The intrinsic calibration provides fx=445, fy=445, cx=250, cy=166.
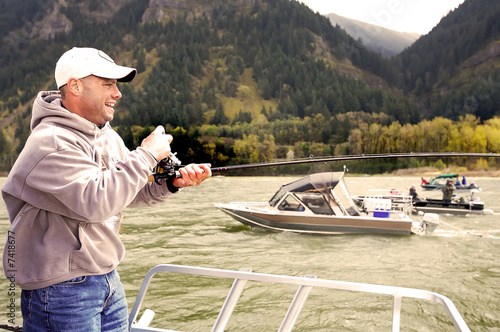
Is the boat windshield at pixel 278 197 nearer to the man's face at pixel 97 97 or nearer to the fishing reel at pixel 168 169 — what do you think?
the fishing reel at pixel 168 169

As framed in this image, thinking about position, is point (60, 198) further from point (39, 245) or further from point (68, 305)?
point (68, 305)

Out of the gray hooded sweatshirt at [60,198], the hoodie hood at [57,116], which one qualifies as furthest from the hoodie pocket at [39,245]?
the hoodie hood at [57,116]

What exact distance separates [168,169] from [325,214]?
50.1 ft

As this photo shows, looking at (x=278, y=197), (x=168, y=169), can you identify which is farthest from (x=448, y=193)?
(x=168, y=169)

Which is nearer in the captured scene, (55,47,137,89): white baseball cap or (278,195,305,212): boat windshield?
(55,47,137,89): white baseball cap

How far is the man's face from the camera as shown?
89.5 inches

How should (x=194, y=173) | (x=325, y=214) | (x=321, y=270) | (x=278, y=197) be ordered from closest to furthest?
1. (x=194, y=173)
2. (x=321, y=270)
3. (x=325, y=214)
4. (x=278, y=197)

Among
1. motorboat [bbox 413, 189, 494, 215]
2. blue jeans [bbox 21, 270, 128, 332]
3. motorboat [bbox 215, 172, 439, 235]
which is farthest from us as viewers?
motorboat [bbox 413, 189, 494, 215]

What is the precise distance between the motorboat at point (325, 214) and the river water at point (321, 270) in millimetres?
391

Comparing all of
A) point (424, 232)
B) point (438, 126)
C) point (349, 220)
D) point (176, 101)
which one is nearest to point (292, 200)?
point (349, 220)

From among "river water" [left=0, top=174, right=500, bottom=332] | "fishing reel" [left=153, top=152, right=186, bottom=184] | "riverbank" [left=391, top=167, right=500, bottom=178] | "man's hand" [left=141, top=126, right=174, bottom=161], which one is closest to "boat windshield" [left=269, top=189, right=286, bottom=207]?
"river water" [left=0, top=174, right=500, bottom=332]

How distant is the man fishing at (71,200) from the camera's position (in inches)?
78.5

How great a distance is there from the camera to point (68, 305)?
2.11 metres

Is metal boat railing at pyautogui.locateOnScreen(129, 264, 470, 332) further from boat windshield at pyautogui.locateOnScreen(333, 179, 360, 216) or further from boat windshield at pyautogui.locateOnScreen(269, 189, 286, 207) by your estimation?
boat windshield at pyautogui.locateOnScreen(269, 189, 286, 207)
